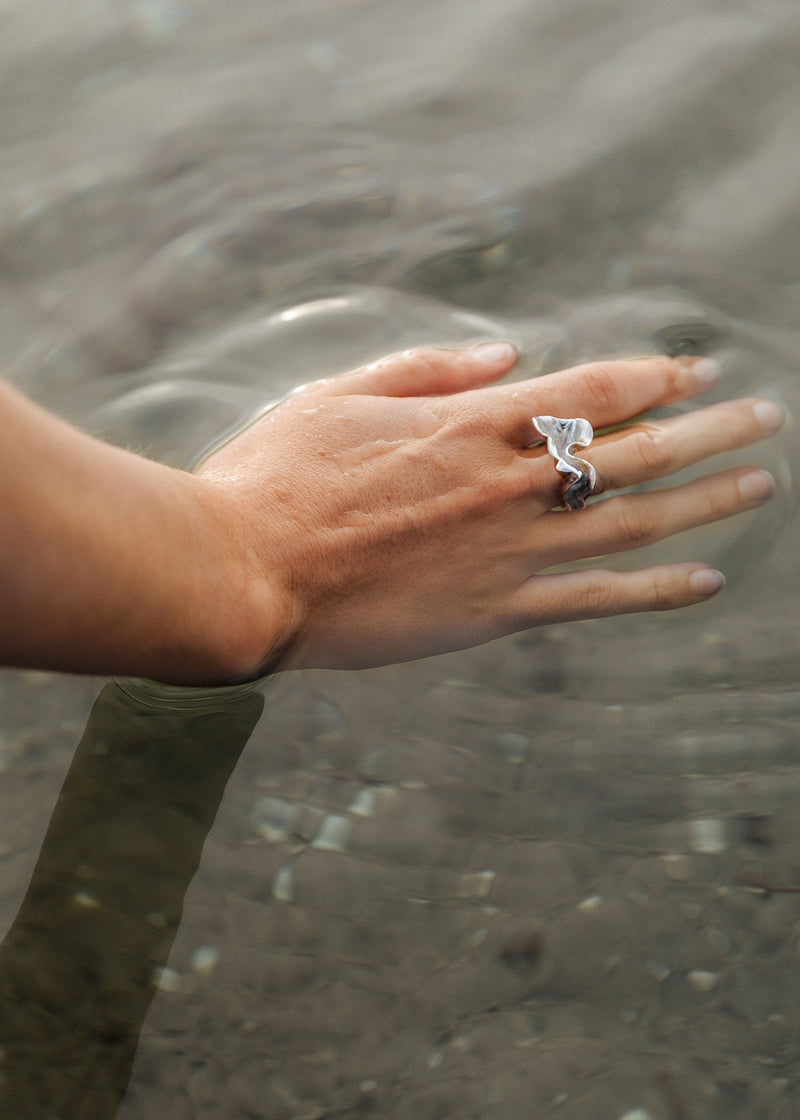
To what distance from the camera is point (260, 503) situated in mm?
1373

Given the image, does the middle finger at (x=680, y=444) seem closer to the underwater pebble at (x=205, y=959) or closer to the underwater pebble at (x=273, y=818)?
the underwater pebble at (x=273, y=818)

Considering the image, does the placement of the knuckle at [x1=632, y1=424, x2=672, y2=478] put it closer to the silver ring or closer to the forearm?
the silver ring

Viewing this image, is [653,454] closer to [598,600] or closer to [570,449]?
[570,449]

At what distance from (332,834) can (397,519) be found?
1.52ft

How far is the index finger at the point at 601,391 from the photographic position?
5.06 ft

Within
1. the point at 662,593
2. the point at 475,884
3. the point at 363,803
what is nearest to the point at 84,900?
the point at 363,803

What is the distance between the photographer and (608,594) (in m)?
1.44

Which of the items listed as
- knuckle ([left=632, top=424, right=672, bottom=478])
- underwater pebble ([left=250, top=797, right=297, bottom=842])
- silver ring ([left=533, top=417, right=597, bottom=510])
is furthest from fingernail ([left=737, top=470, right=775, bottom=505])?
underwater pebble ([left=250, top=797, right=297, bottom=842])

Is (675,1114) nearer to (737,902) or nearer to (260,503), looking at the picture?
(737,902)

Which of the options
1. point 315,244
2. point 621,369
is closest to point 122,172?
point 315,244

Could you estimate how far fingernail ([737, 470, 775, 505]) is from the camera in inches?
59.2

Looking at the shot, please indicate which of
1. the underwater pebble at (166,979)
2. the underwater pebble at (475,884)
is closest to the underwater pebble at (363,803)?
the underwater pebble at (475,884)

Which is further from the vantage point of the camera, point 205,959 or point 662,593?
point 662,593

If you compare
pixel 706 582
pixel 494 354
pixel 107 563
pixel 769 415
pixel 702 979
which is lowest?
pixel 702 979
